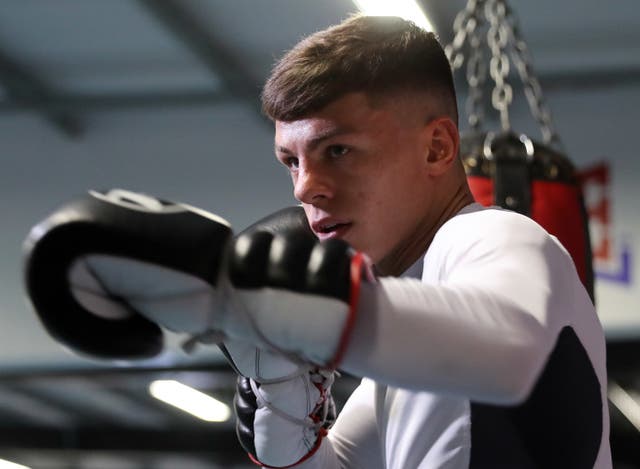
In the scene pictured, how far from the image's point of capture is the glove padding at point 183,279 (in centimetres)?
92

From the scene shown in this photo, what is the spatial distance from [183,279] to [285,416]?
0.66 meters

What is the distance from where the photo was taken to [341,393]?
648 centimetres

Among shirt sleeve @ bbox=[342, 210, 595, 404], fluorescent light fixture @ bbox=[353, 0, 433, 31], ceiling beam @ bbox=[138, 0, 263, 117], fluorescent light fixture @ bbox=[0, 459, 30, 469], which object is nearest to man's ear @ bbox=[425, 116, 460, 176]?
shirt sleeve @ bbox=[342, 210, 595, 404]

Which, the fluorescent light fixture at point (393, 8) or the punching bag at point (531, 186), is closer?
the punching bag at point (531, 186)

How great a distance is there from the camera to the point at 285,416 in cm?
156

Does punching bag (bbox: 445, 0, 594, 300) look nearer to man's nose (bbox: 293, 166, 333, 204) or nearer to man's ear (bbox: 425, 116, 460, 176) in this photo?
man's ear (bbox: 425, 116, 460, 176)

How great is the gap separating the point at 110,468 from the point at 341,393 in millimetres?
1850

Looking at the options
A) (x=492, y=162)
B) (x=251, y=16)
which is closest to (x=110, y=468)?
(x=251, y=16)

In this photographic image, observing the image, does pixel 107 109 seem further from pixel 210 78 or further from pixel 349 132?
pixel 349 132

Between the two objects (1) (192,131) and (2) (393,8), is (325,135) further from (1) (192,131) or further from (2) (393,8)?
(1) (192,131)

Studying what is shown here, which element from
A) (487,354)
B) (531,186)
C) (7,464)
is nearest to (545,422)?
(487,354)

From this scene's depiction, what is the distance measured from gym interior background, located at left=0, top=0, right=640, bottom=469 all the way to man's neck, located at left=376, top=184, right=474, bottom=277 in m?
4.05

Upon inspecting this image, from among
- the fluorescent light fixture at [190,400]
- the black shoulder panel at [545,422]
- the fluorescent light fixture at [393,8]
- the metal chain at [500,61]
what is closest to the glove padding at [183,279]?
the black shoulder panel at [545,422]

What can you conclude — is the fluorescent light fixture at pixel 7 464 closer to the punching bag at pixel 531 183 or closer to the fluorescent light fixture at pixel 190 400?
the fluorescent light fixture at pixel 190 400
